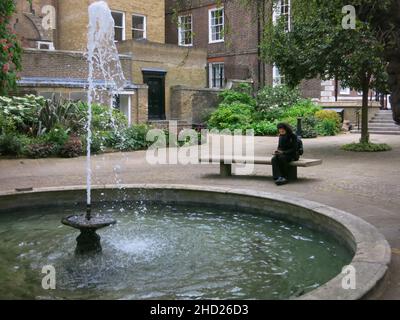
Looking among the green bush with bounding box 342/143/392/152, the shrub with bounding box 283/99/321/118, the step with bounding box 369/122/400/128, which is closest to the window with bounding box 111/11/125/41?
the shrub with bounding box 283/99/321/118

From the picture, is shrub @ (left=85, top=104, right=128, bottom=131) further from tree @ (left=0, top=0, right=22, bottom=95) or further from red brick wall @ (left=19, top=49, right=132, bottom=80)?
tree @ (left=0, top=0, right=22, bottom=95)

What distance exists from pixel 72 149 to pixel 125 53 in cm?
1360

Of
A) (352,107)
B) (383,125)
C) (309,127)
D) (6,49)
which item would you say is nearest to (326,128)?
(309,127)

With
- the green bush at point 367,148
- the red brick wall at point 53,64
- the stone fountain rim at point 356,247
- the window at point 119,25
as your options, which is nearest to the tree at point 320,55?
the green bush at point 367,148

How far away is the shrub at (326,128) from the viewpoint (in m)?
23.7

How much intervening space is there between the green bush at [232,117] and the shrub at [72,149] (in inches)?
434

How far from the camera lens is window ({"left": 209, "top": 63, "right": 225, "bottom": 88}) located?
34.5m

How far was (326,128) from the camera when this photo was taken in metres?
23.9

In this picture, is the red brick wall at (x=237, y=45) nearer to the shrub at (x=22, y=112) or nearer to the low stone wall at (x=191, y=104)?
the low stone wall at (x=191, y=104)

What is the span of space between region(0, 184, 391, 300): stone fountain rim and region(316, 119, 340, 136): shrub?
53.0ft

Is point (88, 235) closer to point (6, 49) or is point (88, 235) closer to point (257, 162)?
point (257, 162)
